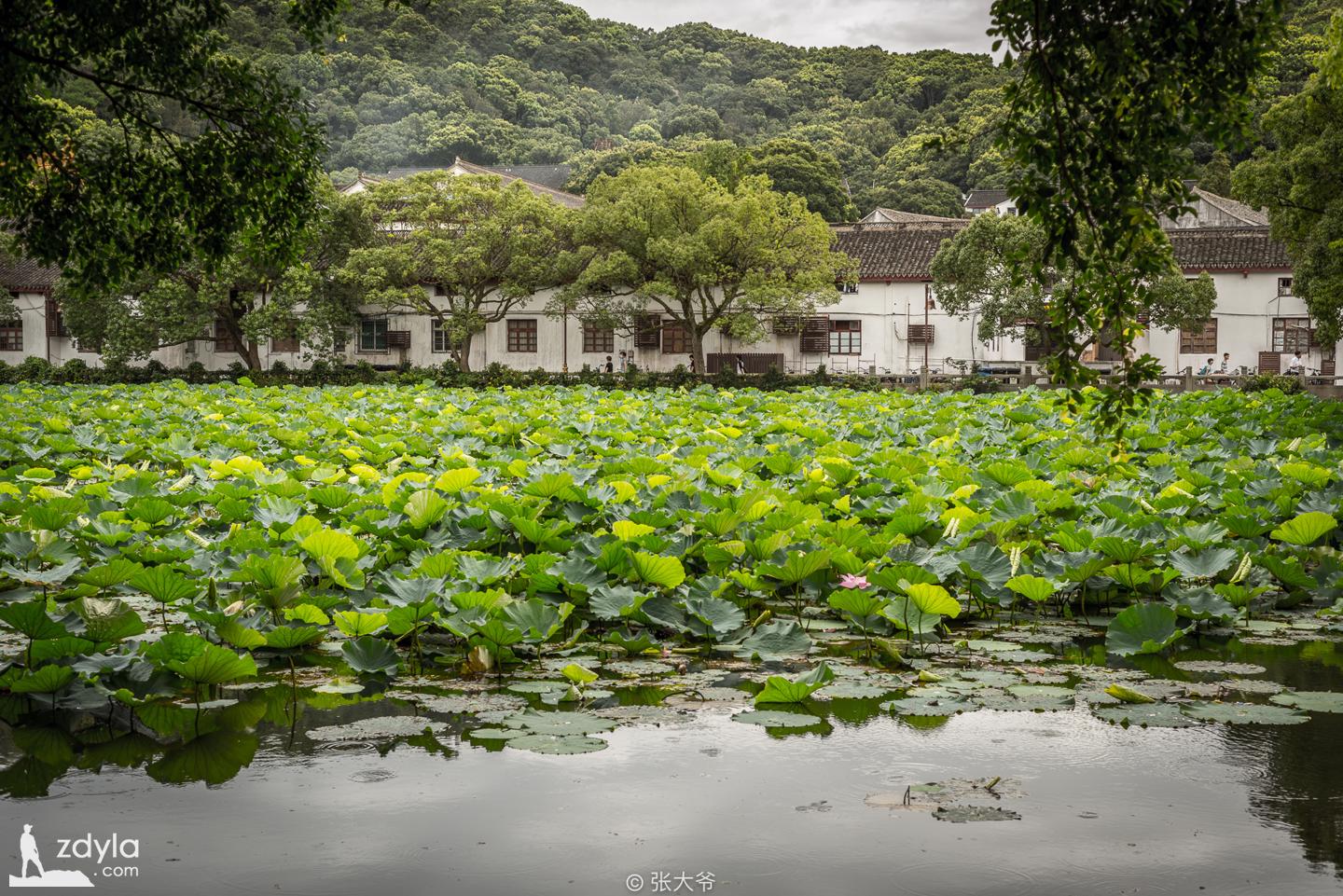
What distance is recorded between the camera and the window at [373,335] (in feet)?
117

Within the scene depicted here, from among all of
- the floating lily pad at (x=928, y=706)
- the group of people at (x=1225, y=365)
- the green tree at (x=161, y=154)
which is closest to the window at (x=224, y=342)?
the group of people at (x=1225, y=365)

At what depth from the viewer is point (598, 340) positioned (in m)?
35.3

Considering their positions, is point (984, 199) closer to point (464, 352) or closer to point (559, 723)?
point (464, 352)

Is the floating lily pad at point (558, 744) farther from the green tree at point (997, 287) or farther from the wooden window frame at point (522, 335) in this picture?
the wooden window frame at point (522, 335)

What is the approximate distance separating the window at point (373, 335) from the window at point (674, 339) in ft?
26.0

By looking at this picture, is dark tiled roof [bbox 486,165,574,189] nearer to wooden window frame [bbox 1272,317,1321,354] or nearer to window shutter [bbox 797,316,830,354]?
window shutter [bbox 797,316,830,354]

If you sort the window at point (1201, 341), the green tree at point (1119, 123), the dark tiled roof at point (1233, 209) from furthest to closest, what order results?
the dark tiled roof at point (1233, 209), the window at point (1201, 341), the green tree at point (1119, 123)

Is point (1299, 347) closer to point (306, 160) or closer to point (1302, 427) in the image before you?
point (1302, 427)

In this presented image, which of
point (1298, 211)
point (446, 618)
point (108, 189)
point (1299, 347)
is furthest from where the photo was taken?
point (1299, 347)

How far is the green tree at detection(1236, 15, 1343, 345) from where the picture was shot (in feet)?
57.8

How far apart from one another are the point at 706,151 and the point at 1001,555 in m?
36.7

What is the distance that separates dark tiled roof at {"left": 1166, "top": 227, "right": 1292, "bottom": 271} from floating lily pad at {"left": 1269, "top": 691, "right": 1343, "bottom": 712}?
31.8 metres

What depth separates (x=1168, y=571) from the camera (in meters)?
4.39

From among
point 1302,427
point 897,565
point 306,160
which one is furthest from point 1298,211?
point 897,565
